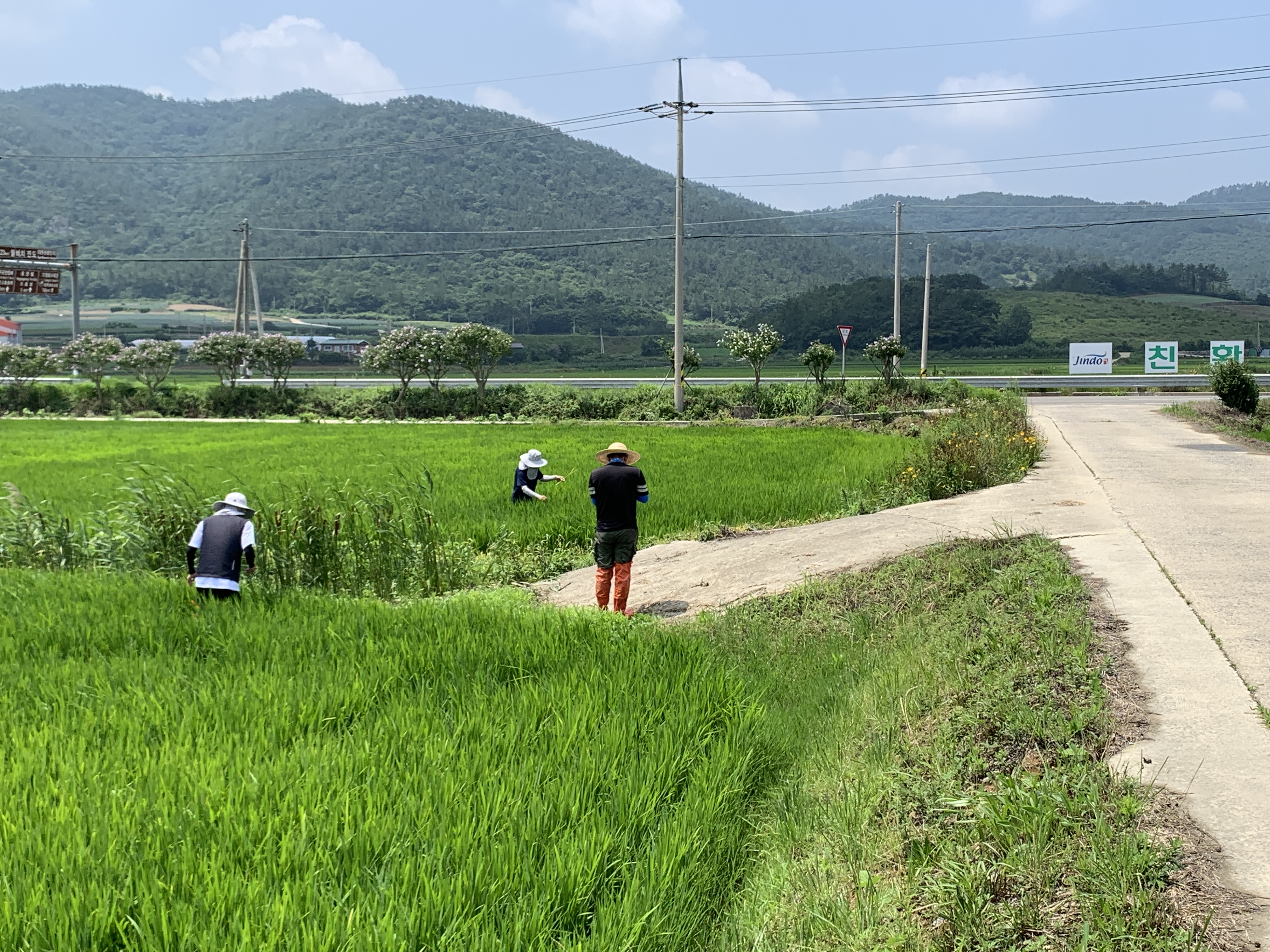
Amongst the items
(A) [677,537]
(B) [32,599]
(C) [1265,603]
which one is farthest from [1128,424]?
(B) [32,599]

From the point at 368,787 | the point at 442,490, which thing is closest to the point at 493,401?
the point at 442,490

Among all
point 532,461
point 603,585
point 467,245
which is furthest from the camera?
point 467,245

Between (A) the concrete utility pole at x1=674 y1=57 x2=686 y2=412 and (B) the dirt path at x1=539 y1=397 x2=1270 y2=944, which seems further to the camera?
(A) the concrete utility pole at x1=674 y1=57 x2=686 y2=412

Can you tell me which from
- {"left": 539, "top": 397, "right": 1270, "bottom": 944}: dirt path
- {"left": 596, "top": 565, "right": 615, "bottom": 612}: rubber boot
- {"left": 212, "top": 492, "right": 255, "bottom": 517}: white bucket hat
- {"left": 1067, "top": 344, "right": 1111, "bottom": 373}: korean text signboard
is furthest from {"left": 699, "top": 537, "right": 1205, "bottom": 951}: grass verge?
{"left": 1067, "top": 344, "right": 1111, "bottom": 373}: korean text signboard

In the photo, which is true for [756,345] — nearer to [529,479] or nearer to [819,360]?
[819,360]

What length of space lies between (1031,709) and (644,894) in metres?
2.64

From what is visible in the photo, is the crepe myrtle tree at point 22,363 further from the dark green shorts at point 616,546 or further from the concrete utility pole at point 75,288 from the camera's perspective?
the dark green shorts at point 616,546

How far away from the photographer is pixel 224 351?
143 feet

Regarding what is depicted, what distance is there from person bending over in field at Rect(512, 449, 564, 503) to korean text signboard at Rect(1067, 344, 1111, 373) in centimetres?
4315

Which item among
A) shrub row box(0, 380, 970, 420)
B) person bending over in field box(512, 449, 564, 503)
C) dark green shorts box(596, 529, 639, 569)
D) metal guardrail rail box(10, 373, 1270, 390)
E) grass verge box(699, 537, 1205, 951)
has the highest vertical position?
metal guardrail rail box(10, 373, 1270, 390)

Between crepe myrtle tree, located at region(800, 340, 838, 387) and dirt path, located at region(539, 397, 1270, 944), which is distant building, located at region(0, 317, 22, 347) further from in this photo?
dirt path, located at region(539, 397, 1270, 944)

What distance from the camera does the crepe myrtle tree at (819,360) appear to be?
35000 millimetres

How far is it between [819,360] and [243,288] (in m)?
34.4

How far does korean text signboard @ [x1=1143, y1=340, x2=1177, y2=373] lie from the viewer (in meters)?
49.2
